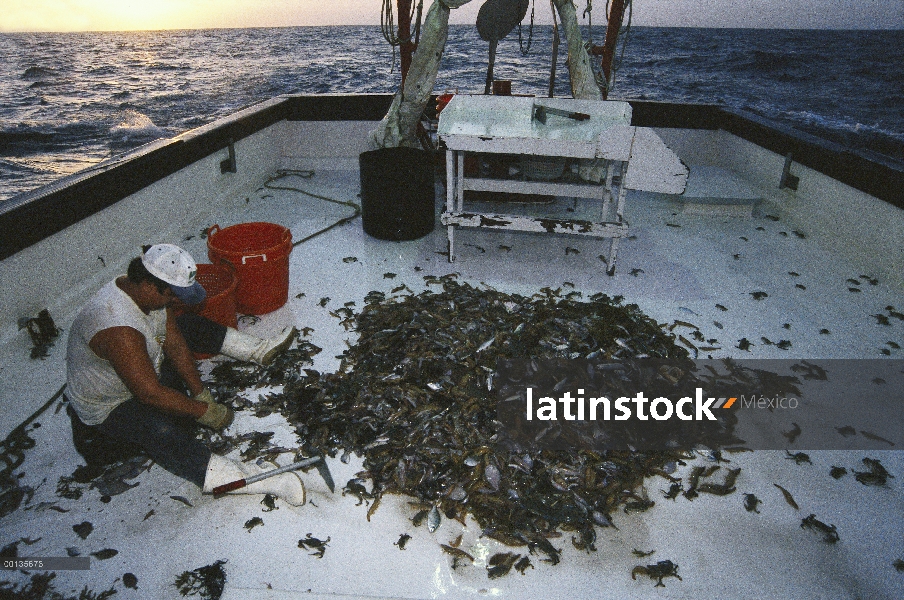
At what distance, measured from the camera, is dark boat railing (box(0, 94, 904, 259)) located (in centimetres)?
443

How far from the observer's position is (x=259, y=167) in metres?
8.82

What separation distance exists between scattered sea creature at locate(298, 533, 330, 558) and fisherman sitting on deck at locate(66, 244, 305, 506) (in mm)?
250

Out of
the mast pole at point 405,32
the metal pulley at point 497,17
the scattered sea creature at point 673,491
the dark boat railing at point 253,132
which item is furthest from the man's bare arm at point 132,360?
the metal pulley at point 497,17

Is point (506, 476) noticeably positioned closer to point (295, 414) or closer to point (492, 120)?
point (295, 414)

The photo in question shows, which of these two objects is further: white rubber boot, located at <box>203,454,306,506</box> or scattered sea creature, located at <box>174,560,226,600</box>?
white rubber boot, located at <box>203,454,306,506</box>

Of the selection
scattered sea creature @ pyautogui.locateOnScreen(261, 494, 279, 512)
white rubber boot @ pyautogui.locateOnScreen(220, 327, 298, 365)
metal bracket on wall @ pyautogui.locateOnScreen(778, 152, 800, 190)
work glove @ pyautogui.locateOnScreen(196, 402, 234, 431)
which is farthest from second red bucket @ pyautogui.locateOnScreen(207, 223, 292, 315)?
metal bracket on wall @ pyautogui.locateOnScreen(778, 152, 800, 190)

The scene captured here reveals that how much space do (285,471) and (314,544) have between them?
1.72ft

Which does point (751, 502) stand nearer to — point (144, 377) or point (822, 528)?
point (822, 528)

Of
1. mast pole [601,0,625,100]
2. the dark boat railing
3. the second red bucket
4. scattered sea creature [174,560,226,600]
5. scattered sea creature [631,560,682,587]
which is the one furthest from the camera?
mast pole [601,0,625,100]

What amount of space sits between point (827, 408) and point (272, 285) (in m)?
5.06

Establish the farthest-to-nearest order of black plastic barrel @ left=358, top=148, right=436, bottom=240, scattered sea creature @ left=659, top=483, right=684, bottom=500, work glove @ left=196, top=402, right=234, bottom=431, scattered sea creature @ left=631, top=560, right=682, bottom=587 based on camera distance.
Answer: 1. black plastic barrel @ left=358, top=148, right=436, bottom=240
2. work glove @ left=196, top=402, right=234, bottom=431
3. scattered sea creature @ left=659, top=483, right=684, bottom=500
4. scattered sea creature @ left=631, top=560, right=682, bottom=587

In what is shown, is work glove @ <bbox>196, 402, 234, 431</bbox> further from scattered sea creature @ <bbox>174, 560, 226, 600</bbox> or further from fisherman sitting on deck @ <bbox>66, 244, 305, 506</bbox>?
scattered sea creature @ <bbox>174, 560, 226, 600</bbox>

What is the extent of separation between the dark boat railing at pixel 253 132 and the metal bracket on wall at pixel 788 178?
10cm

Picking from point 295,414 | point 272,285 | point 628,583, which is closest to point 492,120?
point 272,285
